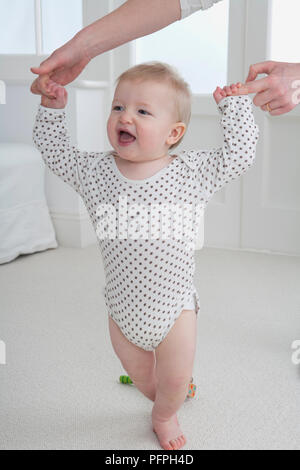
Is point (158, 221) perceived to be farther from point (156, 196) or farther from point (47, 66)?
point (47, 66)

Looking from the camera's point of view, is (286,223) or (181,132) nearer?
(181,132)

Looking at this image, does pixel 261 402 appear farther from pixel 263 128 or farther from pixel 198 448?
pixel 263 128

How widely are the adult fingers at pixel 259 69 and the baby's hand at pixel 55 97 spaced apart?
1.19 ft

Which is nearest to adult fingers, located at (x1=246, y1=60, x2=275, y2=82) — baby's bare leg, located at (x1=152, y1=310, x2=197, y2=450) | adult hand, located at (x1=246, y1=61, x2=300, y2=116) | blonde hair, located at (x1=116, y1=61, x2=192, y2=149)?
adult hand, located at (x1=246, y1=61, x2=300, y2=116)

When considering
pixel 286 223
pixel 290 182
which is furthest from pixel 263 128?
pixel 286 223

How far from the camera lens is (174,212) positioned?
1.11 metres

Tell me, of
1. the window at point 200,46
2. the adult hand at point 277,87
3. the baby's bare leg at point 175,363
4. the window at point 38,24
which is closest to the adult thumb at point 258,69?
the adult hand at point 277,87

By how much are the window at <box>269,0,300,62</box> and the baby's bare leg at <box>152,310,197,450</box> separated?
1.75 meters

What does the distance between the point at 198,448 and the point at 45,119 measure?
28.9 inches

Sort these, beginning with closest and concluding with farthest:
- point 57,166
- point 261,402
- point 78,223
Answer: point 57,166, point 261,402, point 78,223

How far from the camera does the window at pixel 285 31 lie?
8.25 ft

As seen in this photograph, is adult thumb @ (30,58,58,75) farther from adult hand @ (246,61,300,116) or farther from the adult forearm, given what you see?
adult hand @ (246,61,300,116)

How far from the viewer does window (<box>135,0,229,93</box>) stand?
2.66 meters

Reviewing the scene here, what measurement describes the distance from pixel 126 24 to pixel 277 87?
0.36 meters
